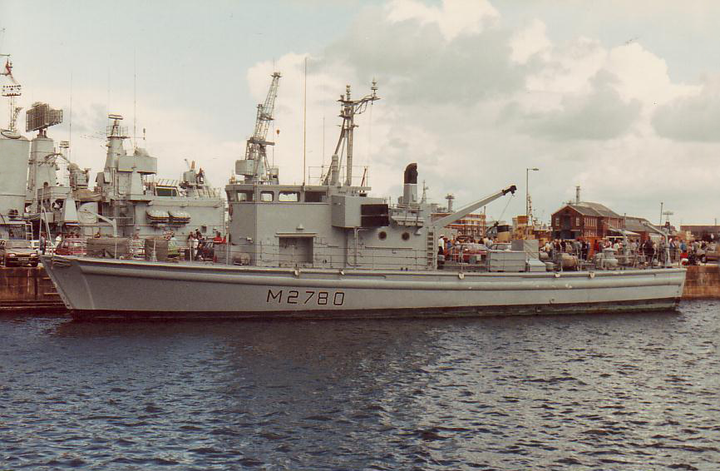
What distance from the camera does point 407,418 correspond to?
14.4 meters

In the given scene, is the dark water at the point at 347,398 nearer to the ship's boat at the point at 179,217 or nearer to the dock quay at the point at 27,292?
the dock quay at the point at 27,292

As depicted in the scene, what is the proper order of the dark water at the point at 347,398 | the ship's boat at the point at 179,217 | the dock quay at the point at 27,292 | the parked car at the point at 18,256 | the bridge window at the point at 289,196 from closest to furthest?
the dark water at the point at 347,398, the bridge window at the point at 289,196, the dock quay at the point at 27,292, the parked car at the point at 18,256, the ship's boat at the point at 179,217

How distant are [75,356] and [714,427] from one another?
54.3 feet

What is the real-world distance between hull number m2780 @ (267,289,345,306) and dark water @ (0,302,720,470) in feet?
3.83

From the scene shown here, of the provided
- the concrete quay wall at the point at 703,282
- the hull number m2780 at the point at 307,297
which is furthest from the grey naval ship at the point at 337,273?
the concrete quay wall at the point at 703,282

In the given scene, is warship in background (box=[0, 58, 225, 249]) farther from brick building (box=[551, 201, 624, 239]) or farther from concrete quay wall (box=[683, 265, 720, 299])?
brick building (box=[551, 201, 624, 239])

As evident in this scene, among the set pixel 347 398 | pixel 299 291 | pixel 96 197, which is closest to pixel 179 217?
pixel 96 197

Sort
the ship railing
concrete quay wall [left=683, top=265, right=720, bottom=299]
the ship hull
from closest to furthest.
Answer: the ship hull, the ship railing, concrete quay wall [left=683, top=265, right=720, bottom=299]

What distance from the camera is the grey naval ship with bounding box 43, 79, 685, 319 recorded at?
2425 cm

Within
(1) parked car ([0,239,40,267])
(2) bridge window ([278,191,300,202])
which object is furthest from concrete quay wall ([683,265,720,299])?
(1) parked car ([0,239,40,267])

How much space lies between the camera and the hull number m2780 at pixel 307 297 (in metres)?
25.2

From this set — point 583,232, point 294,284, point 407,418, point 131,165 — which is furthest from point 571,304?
point 583,232

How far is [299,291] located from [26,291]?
1308 centimetres

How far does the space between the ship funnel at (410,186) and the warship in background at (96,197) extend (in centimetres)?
2149
